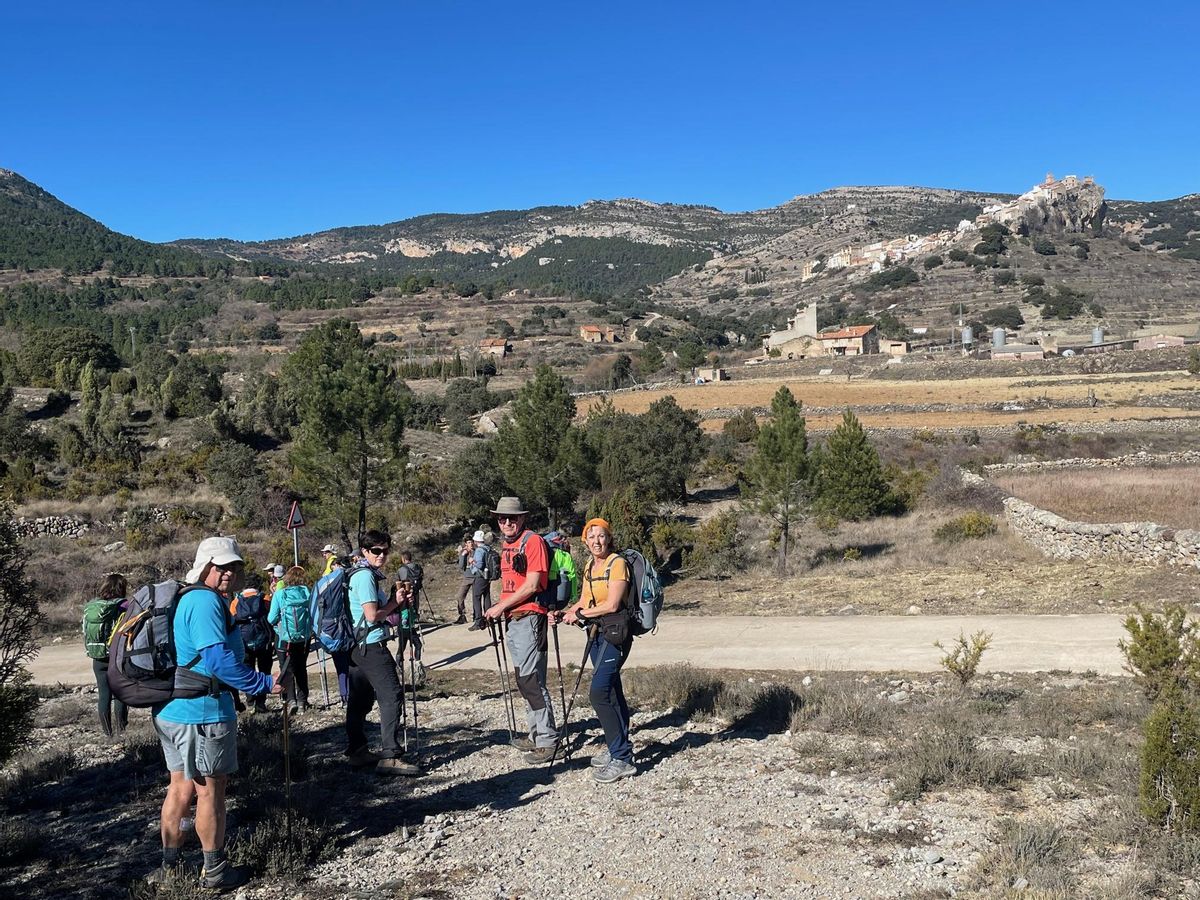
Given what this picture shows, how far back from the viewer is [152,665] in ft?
13.4

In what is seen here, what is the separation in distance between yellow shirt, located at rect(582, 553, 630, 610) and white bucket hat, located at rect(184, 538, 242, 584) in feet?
7.85

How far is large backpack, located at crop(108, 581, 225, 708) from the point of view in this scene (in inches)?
161

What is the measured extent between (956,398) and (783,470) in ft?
121

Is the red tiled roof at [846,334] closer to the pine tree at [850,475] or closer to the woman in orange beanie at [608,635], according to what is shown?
the pine tree at [850,475]

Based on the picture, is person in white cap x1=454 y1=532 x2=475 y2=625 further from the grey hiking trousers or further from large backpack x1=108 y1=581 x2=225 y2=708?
large backpack x1=108 y1=581 x2=225 y2=708

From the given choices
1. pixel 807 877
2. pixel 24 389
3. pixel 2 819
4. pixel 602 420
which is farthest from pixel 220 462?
pixel 807 877

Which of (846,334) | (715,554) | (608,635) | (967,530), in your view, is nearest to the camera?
(608,635)

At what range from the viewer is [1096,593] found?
12508 millimetres

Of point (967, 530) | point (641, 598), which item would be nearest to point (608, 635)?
point (641, 598)

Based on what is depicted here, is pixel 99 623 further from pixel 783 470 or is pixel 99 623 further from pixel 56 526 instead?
pixel 56 526

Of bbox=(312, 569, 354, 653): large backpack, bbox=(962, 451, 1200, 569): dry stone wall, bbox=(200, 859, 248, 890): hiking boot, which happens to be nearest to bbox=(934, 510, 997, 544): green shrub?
bbox=(962, 451, 1200, 569): dry stone wall

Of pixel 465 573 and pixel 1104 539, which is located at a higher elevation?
pixel 465 573

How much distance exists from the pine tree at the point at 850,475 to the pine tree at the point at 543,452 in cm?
642

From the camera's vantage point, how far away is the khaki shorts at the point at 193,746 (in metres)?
4.18
